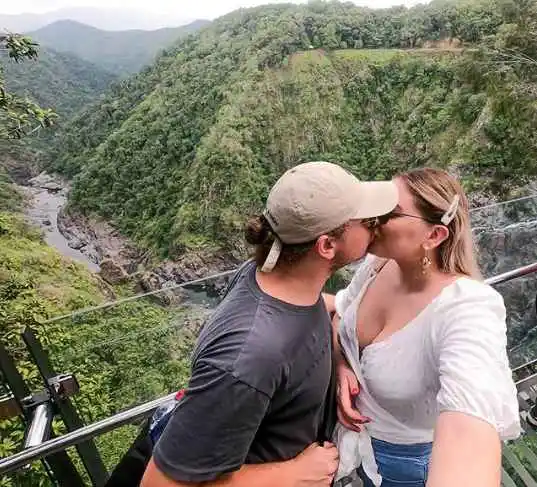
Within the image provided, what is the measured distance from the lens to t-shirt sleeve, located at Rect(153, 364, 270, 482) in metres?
0.63

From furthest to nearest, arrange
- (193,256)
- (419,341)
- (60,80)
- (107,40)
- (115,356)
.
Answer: (107,40)
(60,80)
(193,256)
(115,356)
(419,341)

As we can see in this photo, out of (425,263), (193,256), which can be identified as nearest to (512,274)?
(425,263)

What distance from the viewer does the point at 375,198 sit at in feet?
2.65

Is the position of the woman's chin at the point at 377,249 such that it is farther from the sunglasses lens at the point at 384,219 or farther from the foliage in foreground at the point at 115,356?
the foliage in foreground at the point at 115,356

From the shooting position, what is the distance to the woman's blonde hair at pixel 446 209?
882 mm

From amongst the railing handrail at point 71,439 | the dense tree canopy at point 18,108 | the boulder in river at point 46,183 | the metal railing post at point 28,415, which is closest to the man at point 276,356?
the railing handrail at point 71,439

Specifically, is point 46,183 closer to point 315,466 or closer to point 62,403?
point 62,403

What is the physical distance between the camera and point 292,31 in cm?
3775

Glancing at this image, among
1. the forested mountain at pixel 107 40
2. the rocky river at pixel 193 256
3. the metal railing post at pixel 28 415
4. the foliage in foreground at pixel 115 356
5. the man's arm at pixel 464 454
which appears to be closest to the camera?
the man's arm at pixel 464 454

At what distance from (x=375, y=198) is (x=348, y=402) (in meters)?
0.33

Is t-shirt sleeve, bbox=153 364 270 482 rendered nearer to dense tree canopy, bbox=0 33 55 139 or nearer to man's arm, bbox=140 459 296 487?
man's arm, bbox=140 459 296 487

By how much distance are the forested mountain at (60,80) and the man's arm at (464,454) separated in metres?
35.5

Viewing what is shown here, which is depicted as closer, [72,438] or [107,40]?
[72,438]

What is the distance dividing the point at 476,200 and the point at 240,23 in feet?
110
